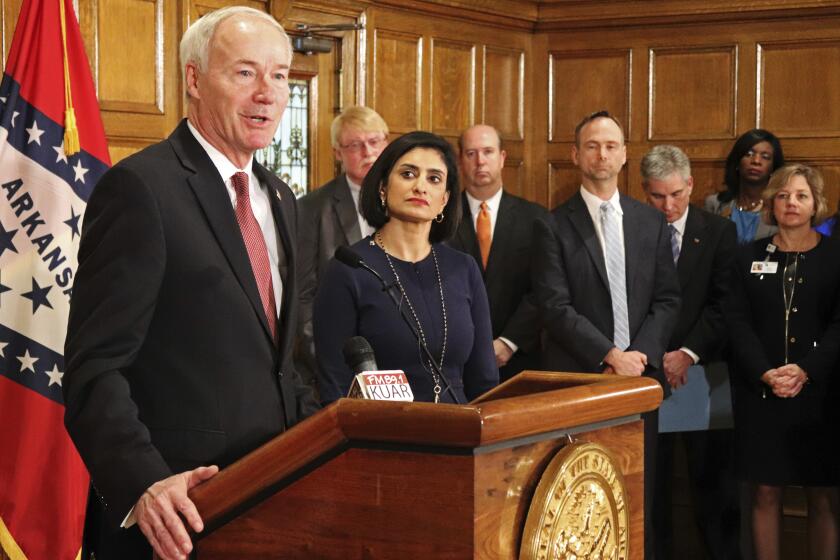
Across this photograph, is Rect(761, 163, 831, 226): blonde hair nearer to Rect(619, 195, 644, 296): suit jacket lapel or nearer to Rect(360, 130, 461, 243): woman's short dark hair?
Rect(619, 195, 644, 296): suit jacket lapel

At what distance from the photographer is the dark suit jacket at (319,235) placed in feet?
14.9

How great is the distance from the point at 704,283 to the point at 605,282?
25.3 inches

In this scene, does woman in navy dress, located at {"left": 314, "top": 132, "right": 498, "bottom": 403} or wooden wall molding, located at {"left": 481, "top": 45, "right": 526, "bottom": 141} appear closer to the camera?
woman in navy dress, located at {"left": 314, "top": 132, "right": 498, "bottom": 403}

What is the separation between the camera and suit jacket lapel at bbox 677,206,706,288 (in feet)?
16.2

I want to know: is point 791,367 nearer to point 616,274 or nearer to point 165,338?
point 616,274

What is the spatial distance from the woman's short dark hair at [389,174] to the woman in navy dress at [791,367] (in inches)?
76.5

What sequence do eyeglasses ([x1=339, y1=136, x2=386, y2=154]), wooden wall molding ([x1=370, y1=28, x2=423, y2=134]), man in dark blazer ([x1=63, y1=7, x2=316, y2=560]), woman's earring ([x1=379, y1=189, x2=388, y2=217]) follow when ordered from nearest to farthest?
man in dark blazer ([x1=63, y1=7, x2=316, y2=560]) → woman's earring ([x1=379, y1=189, x2=388, y2=217]) → eyeglasses ([x1=339, y1=136, x2=386, y2=154]) → wooden wall molding ([x1=370, y1=28, x2=423, y2=134])

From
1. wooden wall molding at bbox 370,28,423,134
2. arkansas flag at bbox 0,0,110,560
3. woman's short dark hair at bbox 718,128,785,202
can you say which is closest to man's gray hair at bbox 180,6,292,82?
arkansas flag at bbox 0,0,110,560

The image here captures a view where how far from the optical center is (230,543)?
156cm

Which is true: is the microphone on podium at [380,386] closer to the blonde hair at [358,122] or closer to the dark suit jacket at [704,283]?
the blonde hair at [358,122]

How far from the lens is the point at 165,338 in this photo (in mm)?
1756

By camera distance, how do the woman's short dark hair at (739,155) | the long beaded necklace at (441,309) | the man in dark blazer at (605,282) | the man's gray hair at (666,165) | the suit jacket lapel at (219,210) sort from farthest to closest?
the woman's short dark hair at (739,155)
the man's gray hair at (666,165)
the man in dark blazer at (605,282)
the long beaded necklace at (441,309)
the suit jacket lapel at (219,210)

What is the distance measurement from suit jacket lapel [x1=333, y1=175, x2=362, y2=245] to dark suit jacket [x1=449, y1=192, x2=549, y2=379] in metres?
0.43

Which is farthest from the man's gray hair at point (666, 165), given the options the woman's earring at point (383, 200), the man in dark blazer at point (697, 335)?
the woman's earring at point (383, 200)
